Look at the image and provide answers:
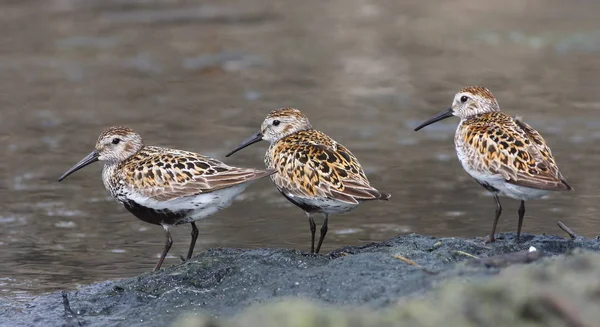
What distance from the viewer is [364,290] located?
6141 millimetres

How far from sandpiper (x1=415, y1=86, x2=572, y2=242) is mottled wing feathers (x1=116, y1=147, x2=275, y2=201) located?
160 cm

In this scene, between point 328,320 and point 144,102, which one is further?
point 144,102

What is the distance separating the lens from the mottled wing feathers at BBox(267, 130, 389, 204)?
24.3 feet

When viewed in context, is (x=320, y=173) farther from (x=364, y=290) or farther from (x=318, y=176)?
(x=364, y=290)

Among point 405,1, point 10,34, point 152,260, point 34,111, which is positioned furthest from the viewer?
point 405,1

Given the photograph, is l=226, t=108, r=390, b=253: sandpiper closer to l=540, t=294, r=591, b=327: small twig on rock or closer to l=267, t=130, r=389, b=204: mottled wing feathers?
l=267, t=130, r=389, b=204: mottled wing feathers

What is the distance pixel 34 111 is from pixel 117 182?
21.2ft

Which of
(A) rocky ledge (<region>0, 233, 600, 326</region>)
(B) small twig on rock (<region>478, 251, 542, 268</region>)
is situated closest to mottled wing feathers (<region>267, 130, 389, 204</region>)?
(A) rocky ledge (<region>0, 233, 600, 326</region>)

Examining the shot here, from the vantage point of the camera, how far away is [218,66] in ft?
53.3

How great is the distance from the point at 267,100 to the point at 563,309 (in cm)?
1045

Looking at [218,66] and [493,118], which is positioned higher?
[493,118]

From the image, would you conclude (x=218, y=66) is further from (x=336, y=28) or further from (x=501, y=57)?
(x=501, y=57)

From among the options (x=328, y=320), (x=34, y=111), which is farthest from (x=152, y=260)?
(x=34, y=111)

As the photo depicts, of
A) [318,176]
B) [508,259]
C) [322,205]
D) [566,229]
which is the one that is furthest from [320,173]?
[508,259]
